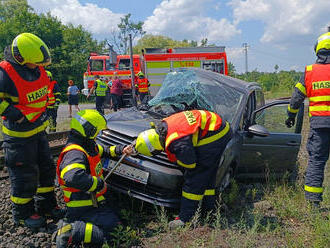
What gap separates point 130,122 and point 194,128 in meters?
1.00

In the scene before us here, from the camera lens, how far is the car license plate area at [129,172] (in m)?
2.96

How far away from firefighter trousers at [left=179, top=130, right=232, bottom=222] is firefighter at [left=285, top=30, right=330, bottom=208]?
1238 millimetres

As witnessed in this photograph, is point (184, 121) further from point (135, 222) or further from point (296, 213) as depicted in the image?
point (296, 213)

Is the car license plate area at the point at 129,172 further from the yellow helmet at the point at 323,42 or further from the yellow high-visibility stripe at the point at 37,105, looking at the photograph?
the yellow helmet at the point at 323,42

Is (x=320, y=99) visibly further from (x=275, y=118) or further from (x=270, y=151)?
(x=275, y=118)

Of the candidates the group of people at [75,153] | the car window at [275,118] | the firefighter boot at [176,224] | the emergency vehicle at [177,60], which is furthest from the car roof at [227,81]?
the emergency vehicle at [177,60]

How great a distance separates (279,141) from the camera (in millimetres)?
4121

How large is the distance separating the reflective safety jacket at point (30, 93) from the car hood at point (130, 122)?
2.72 ft

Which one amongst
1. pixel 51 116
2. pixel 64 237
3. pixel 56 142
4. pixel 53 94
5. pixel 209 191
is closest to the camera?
Answer: pixel 64 237

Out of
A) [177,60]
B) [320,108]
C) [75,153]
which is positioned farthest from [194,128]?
[177,60]

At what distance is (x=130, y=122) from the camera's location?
353 centimetres

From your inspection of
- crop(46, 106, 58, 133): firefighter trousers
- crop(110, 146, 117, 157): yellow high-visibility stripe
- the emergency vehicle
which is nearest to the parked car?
crop(110, 146, 117, 157): yellow high-visibility stripe

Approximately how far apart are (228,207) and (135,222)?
121cm

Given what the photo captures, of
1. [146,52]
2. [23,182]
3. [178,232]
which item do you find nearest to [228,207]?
[178,232]
